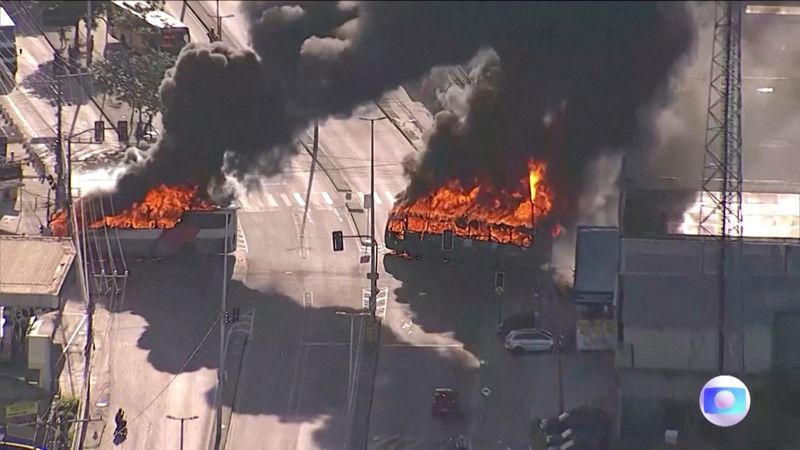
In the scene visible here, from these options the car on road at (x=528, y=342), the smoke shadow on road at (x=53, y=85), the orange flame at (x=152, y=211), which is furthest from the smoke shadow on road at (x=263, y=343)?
the smoke shadow on road at (x=53, y=85)

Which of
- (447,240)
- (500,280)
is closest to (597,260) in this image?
(500,280)

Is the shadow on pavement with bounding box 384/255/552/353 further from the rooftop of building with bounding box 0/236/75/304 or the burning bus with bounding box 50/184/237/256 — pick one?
the rooftop of building with bounding box 0/236/75/304

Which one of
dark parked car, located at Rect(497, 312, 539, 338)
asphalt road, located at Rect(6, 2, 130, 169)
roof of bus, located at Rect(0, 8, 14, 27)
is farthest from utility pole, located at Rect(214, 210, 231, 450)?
roof of bus, located at Rect(0, 8, 14, 27)

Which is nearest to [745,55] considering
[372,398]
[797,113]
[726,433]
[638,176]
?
[797,113]

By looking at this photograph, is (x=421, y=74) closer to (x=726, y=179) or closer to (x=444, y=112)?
(x=444, y=112)

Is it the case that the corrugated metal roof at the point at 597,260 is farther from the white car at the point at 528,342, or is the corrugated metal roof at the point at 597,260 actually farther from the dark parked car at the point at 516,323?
the white car at the point at 528,342
